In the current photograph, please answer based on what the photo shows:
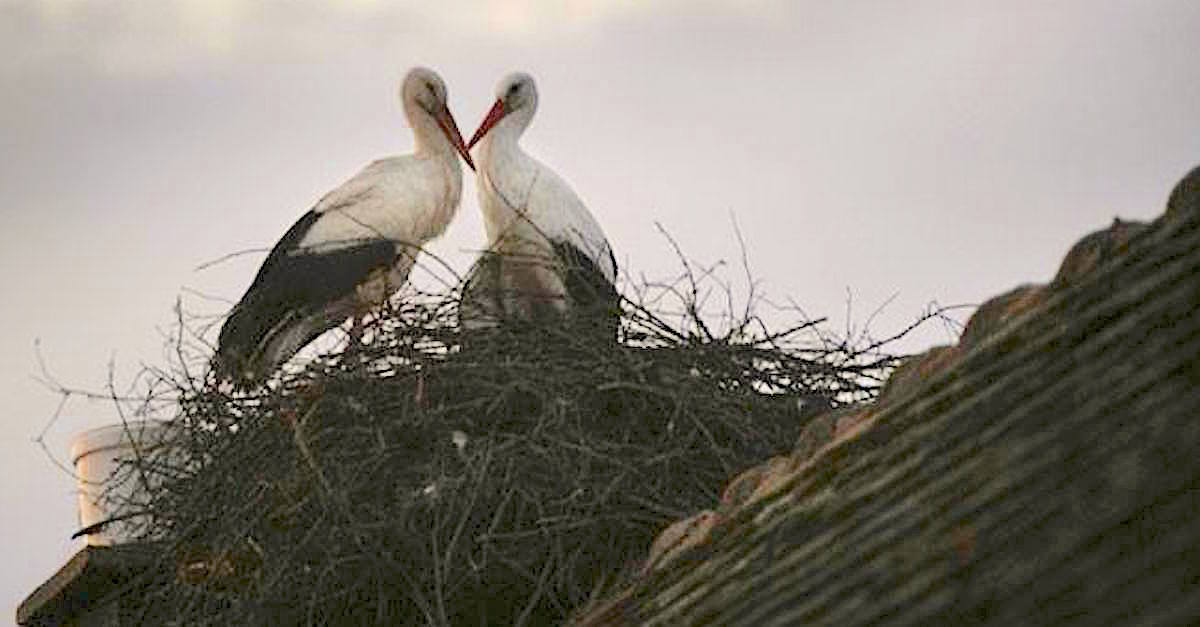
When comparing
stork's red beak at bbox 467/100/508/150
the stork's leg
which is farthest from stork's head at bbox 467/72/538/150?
the stork's leg

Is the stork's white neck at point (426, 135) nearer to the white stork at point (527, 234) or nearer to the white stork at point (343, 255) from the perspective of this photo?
the white stork at point (527, 234)

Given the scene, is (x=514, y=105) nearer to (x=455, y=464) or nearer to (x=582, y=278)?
(x=582, y=278)

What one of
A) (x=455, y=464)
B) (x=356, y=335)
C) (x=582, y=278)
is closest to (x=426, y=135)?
(x=582, y=278)

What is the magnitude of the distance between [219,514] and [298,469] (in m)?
0.33

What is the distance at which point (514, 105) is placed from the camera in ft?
34.1

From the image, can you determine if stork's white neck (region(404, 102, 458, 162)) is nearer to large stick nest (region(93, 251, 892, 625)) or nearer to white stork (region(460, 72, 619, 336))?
white stork (region(460, 72, 619, 336))

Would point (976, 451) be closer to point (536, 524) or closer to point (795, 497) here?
point (795, 497)

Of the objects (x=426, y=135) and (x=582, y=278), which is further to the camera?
(x=426, y=135)

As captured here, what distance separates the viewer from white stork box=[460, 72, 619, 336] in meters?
8.51

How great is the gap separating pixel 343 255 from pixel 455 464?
3.45 metres

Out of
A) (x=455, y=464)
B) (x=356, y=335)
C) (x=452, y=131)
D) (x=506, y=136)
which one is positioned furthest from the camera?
(x=452, y=131)

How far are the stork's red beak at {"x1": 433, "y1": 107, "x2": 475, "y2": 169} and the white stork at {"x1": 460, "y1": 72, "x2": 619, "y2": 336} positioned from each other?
0.04 meters

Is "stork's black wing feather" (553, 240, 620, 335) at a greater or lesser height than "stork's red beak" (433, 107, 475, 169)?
lesser

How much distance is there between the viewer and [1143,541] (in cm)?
329
